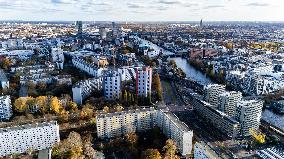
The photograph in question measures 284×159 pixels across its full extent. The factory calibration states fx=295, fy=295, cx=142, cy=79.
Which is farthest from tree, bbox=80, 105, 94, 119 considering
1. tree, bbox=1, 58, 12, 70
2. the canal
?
tree, bbox=1, 58, 12, 70

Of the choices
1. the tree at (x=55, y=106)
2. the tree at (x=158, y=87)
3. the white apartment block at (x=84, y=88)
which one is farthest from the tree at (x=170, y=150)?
the white apartment block at (x=84, y=88)

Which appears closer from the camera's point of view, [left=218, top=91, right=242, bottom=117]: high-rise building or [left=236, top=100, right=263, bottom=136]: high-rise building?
[left=236, top=100, right=263, bottom=136]: high-rise building

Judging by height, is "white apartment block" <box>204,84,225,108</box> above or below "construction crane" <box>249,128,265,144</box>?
above

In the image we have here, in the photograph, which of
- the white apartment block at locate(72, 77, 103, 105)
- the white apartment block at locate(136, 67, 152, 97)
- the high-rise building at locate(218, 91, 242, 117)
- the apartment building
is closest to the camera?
the apartment building

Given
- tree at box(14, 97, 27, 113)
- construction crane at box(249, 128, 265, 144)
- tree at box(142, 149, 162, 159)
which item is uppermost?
tree at box(14, 97, 27, 113)

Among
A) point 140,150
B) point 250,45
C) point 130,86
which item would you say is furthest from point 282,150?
point 250,45

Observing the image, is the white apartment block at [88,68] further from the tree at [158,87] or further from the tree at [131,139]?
the tree at [131,139]

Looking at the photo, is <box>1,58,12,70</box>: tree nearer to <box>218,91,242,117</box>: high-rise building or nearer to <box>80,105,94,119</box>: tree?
<box>80,105,94,119</box>: tree

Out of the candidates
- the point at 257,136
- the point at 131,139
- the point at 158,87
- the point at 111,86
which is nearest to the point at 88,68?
the point at 111,86
